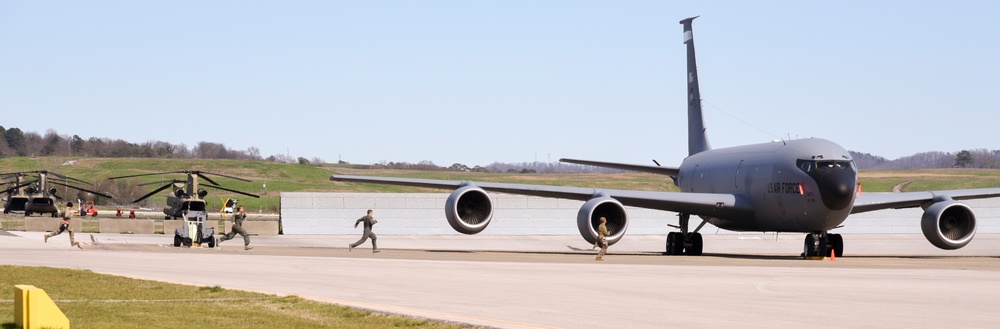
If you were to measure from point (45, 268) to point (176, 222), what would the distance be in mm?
35843

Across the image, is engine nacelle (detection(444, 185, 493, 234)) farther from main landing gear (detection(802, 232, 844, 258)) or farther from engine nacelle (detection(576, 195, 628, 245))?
main landing gear (detection(802, 232, 844, 258))

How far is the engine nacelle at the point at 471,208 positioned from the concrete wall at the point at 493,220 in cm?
2226

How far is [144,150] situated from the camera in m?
199

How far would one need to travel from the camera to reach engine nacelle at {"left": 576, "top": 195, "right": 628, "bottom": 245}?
3406 cm

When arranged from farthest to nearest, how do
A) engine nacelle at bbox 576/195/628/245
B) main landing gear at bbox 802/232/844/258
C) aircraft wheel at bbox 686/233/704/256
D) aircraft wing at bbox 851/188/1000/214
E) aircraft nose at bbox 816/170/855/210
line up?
aircraft wheel at bbox 686/233/704/256
aircraft wing at bbox 851/188/1000/214
main landing gear at bbox 802/232/844/258
engine nacelle at bbox 576/195/628/245
aircraft nose at bbox 816/170/855/210

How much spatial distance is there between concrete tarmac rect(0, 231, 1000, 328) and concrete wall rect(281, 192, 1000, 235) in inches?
854

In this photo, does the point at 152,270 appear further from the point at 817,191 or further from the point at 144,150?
the point at 144,150

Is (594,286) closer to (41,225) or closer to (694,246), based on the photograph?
(694,246)

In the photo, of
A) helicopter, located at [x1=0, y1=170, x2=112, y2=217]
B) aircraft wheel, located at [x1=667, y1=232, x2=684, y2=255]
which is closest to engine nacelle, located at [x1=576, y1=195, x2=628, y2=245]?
aircraft wheel, located at [x1=667, y1=232, x2=684, y2=255]

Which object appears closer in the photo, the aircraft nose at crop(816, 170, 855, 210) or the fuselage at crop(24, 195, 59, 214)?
the aircraft nose at crop(816, 170, 855, 210)

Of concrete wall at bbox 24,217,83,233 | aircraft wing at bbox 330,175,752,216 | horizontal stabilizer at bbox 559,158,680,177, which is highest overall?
horizontal stabilizer at bbox 559,158,680,177

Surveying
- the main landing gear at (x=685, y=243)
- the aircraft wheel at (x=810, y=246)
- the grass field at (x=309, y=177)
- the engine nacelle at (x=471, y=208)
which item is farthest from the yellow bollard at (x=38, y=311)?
the grass field at (x=309, y=177)

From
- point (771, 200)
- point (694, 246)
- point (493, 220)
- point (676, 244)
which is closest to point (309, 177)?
point (493, 220)

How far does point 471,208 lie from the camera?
3559 cm
